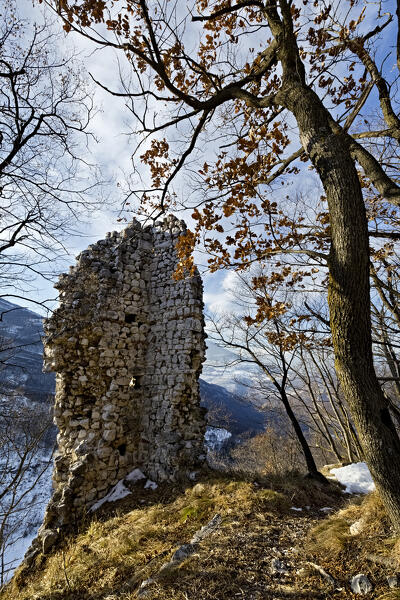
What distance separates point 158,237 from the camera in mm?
8047

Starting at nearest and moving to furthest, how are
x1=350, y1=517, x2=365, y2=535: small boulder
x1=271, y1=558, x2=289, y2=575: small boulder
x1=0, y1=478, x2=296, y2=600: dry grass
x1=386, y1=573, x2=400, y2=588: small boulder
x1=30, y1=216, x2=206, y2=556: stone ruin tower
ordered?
x1=386, y1=573, x2=400, y2=588: small boulder → x1=271, y1=558, x2=289, y2=575: small boulder → x1=350, y1=517, x2=365, y2=535: small boulder → x1=0, y1=478, x2=296, y2=600: dry grass → x1=30, y1=216, x2=206, y2=556: stone ruin tower

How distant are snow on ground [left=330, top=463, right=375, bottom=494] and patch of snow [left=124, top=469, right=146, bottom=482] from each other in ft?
15.6

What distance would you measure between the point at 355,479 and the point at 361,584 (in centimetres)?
696

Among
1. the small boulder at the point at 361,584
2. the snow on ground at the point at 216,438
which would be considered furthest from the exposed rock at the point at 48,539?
the snow on ground at the point at 216,438

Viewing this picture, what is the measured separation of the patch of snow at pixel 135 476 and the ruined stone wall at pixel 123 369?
0.10 m

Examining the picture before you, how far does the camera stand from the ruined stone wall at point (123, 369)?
20.2 ft

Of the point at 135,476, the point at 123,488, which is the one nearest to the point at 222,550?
the point at 123,488

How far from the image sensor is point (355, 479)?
7.96 metres

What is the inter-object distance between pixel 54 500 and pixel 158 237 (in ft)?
20.0

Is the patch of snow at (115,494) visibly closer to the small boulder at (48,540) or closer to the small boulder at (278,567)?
the small boulder at (48,540)

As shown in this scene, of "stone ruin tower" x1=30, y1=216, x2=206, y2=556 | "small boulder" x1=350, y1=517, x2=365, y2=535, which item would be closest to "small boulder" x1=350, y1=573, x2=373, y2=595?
"small boulder" x1=350, y1=517, x2=365, y2=535

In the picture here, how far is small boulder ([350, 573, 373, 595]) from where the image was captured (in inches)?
84.7

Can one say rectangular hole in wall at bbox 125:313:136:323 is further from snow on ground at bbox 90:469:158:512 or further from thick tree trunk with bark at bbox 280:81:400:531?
thick tree trunk with bark at bbox 280:81:400:531

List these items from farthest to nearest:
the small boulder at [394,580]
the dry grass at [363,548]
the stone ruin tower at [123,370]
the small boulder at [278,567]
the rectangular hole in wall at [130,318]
Result: the rectangular hole in wall at [130,318] → the stone ruin tower at [123,370] → the small boulder at [278,567] → the dry grass at [363,548] → the small boulder at [394,580]
